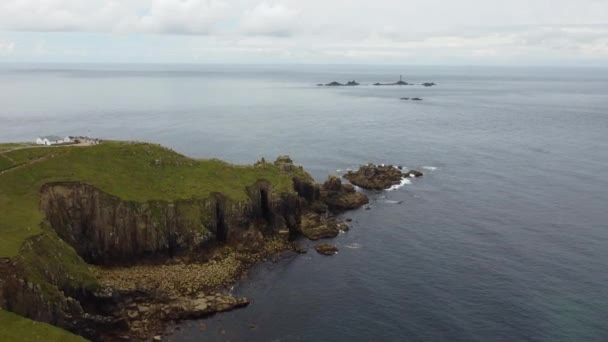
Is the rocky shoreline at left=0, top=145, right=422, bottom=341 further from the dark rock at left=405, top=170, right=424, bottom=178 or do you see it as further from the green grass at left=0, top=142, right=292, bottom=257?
the dark rock at left=405, top=170, right=424, bottom=178

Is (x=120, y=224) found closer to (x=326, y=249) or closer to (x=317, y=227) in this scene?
(x=326, y=249)

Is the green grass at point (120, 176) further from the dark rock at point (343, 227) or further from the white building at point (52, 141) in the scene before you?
the dark rock at point (343, 227)

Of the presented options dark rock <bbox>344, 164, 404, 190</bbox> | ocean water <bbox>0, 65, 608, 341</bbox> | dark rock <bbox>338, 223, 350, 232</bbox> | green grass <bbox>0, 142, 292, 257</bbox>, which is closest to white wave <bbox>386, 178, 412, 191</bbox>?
dark rock <bbox>344, 164, 404, 190</bbox>

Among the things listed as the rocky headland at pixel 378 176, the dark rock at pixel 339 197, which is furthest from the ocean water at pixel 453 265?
the rocky headland at pixel 378 176

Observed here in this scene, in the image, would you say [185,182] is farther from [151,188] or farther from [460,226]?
[460,226]

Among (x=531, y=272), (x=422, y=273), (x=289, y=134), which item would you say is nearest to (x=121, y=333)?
(x=422, y=273)

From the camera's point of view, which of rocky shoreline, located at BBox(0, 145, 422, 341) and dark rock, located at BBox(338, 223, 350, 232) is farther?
dark rock, located at BBox(338, 223, 350, 232)
